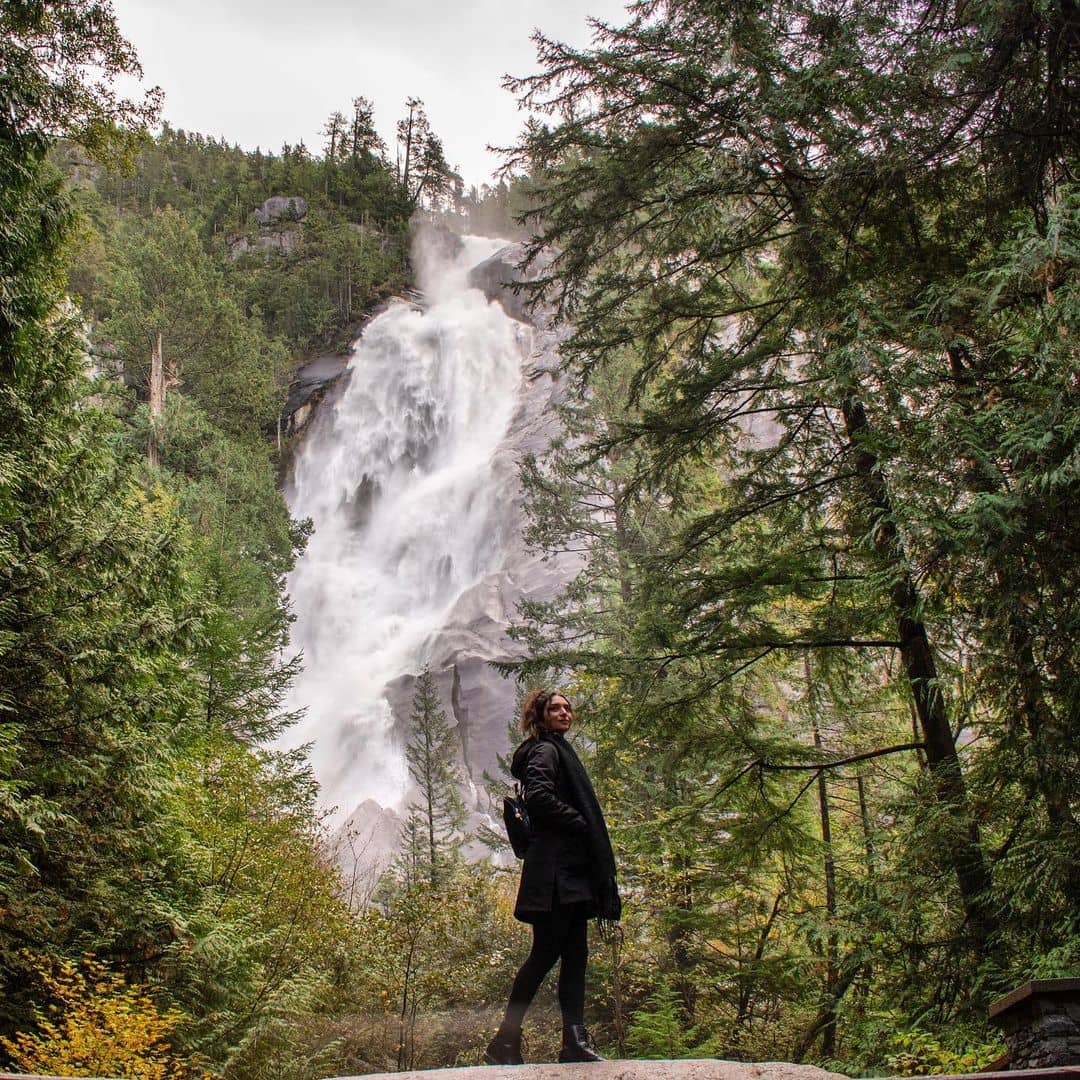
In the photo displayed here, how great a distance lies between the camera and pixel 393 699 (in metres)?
32.2

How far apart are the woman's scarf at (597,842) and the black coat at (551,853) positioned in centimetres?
3

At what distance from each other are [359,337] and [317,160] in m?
18.4

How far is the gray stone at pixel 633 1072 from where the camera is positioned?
127 inches

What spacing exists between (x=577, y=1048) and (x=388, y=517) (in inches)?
1370

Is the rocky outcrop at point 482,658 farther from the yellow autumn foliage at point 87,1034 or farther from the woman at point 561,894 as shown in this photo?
the woman at point 561,894

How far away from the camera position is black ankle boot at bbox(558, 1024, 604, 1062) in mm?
3551

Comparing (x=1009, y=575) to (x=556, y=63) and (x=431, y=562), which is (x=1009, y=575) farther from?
(x=431, y=562)

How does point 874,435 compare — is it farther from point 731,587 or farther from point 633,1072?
point 633,1072

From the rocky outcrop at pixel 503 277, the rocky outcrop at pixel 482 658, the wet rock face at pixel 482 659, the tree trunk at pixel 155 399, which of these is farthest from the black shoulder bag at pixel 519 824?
the rocky outcrop at pixel 503 277

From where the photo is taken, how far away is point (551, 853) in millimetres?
3719

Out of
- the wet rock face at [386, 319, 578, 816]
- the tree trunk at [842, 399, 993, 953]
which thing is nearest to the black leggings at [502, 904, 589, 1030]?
the tree trunk at [842, 399, 993, 953]

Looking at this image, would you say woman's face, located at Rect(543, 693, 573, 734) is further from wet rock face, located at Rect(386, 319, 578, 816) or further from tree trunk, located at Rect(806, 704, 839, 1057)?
wet rock face, located at Rect(386, 319, 578, 816)

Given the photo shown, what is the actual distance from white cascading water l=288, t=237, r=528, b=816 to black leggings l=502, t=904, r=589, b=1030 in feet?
89.2

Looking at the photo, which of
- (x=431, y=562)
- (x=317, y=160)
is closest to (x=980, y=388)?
(x=431, y=562)
